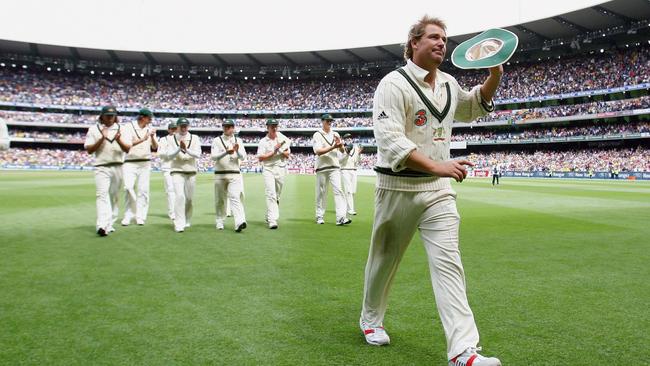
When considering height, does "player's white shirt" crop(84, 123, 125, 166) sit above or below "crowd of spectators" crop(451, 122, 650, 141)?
below

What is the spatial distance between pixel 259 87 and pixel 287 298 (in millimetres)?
79071

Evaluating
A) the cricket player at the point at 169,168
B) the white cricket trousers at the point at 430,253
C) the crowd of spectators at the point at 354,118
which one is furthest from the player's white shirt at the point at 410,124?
the crowd of spectators at the point at 354,118

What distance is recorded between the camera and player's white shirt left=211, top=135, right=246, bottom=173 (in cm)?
1001

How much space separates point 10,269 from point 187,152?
14.3 feet

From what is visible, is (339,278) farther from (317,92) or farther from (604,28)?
(317,92)

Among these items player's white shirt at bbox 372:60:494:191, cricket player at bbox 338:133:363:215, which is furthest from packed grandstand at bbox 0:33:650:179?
player's white shirt at bbox 372:60:494:191

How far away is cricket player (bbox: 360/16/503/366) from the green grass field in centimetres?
57

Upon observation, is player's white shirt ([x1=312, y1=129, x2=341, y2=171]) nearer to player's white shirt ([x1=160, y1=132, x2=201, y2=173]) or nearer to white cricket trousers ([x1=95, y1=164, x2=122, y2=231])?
player's white shirt ([x1=160, y1=132, x2=201, y2=173])

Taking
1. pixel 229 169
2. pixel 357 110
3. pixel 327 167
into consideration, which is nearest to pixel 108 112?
pixel 229 169

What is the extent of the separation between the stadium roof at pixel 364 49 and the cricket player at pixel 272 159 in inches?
1962

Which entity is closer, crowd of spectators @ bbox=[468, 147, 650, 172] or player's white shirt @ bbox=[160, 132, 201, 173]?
player's white shirt @ bbox=[160, 132, 201, 173]

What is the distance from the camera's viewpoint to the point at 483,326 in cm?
411

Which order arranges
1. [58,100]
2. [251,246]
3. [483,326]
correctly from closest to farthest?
[483,326], [251,246], [58,100]

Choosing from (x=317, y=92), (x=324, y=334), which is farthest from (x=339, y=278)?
(x=317, y=92)
